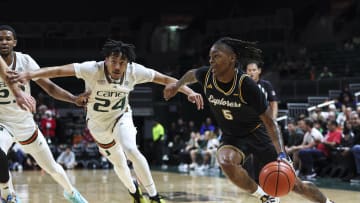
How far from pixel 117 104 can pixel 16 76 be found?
1.59m

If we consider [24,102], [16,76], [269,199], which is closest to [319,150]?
[269,199]

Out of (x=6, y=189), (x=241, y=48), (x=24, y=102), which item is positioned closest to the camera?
(x=24, y=102)

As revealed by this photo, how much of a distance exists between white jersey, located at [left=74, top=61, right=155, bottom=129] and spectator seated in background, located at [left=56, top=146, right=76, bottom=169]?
13057 mm

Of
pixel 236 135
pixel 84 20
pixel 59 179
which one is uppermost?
pixel 84 20

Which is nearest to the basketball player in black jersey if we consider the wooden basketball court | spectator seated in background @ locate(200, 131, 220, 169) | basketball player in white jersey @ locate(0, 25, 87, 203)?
basketball player in white jersey @ locate(0, 25, 87, 203)

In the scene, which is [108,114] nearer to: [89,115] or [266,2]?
[89,115]

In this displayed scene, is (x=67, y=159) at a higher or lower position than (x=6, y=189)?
lower

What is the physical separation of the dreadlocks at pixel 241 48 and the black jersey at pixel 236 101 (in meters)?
0.23

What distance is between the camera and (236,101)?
247 inches

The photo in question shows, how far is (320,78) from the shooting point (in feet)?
74.8

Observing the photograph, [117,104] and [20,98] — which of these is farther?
[117,104]

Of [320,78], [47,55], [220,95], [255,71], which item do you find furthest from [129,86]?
[47,55]

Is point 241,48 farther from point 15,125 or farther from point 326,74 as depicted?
point 326,74

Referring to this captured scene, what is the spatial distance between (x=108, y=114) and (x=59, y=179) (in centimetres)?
92
